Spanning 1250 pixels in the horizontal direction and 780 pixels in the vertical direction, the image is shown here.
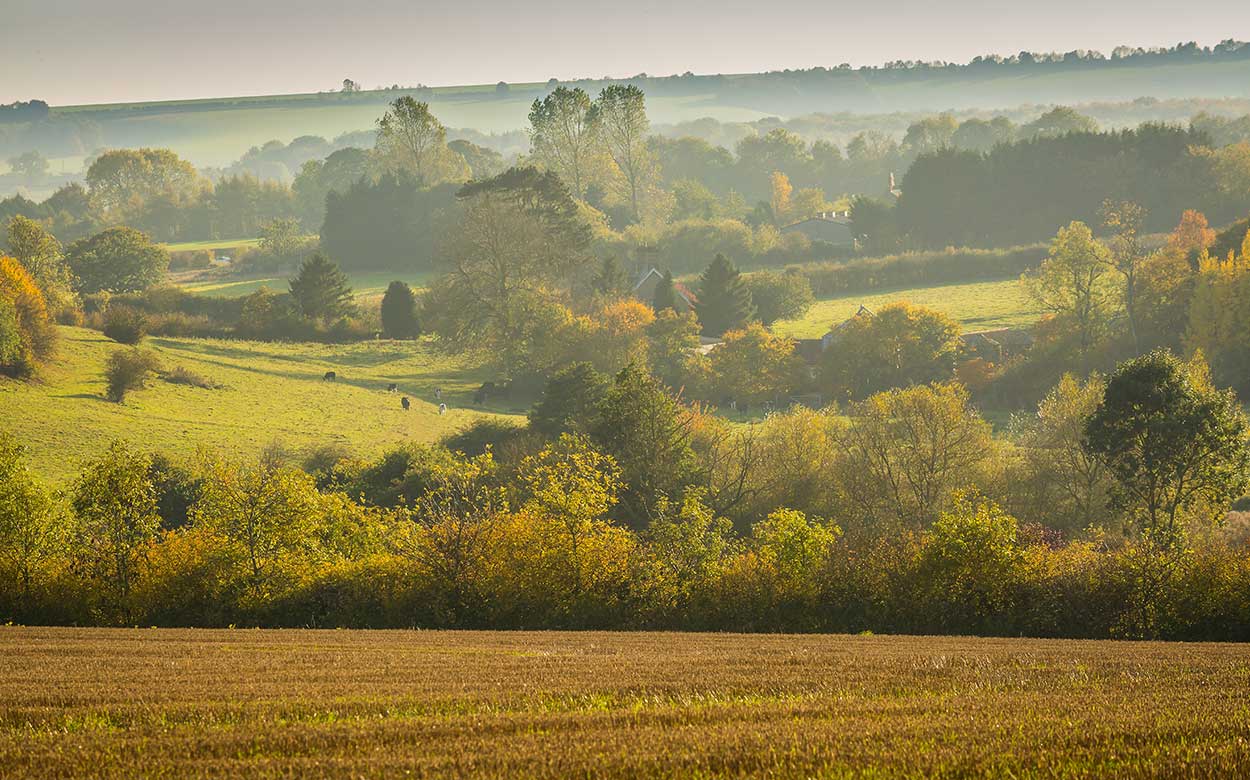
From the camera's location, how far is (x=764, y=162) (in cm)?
19875

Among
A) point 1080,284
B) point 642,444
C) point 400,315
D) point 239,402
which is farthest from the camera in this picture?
point 400,315

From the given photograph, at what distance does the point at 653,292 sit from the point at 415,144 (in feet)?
193

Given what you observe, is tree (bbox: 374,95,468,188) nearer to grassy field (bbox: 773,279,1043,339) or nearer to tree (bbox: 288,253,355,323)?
tree (bbox: 288,253,355,323)

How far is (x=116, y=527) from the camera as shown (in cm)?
3200

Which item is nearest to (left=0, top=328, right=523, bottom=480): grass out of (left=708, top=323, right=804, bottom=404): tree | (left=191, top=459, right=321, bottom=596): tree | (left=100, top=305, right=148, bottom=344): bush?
(left=100, top=305, right=148, bottom=344): bush

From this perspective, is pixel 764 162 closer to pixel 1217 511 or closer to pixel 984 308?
pixel 984 308

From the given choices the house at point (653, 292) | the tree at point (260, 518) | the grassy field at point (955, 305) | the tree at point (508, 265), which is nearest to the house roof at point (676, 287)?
the house at point (653, 292)

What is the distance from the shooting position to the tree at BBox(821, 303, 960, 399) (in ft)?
247

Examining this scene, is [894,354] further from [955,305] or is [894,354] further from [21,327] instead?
[21,327]

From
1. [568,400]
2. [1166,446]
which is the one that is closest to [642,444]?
[568,400]

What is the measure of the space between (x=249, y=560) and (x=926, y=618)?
57.6 ft

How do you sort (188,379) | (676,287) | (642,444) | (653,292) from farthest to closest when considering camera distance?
(653,292) → (676,287) → (188,379) → (642,444)

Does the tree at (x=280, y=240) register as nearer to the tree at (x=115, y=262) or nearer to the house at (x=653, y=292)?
the tree at (x=115, y=262)

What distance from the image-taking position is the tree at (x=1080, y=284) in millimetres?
76188
